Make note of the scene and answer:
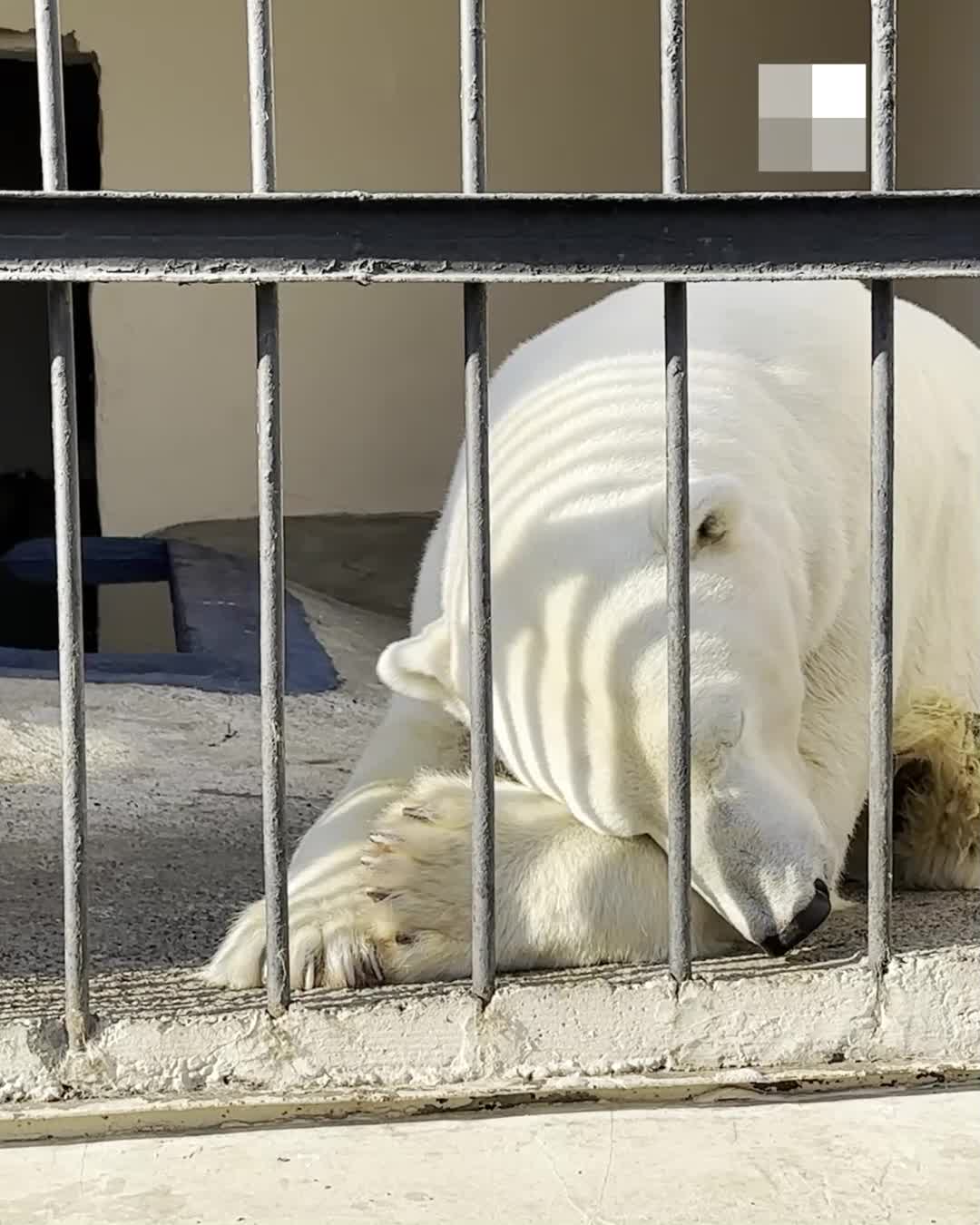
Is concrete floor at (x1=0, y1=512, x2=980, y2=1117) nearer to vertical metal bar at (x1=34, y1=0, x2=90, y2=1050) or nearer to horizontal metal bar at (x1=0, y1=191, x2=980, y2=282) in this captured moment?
vertical metal bar at (x1=34, y1=0, x2=90, y2=1050)

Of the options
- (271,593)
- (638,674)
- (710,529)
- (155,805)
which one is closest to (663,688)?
(638,674)

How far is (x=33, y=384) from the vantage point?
7312 mm

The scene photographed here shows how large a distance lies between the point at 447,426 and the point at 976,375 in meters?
4.31

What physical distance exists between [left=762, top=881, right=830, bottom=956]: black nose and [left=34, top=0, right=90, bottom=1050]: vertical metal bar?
67 centimetres

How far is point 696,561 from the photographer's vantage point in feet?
6.24

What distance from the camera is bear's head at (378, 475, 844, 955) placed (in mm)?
1812

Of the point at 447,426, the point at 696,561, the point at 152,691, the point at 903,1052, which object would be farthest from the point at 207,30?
the point at 903,1052

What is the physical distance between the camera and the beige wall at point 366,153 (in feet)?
21.1

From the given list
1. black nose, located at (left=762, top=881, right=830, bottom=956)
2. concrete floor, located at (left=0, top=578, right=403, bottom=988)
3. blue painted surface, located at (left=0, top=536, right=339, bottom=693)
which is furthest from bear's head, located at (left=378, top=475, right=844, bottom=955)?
blue painted surface, located at (left=0, top=536, right=339, bottom=693)

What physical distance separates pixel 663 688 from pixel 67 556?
0.60m

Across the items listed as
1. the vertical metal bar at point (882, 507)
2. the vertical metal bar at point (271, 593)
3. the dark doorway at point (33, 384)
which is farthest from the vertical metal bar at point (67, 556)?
the dark doorway at point (33, 384)

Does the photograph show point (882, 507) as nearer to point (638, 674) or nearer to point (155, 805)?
point (638, 674)

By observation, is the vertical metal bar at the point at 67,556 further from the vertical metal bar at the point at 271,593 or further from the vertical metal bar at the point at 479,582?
the vertical metal bar at the point at 479,582

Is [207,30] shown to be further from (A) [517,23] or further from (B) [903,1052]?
(B) [903,1052]
